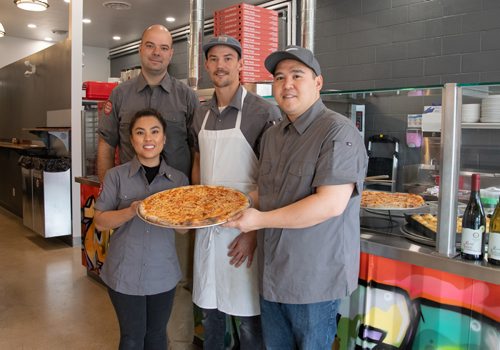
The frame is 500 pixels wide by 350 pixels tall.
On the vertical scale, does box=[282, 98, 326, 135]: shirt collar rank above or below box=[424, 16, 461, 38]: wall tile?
below

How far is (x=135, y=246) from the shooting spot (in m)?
1.93

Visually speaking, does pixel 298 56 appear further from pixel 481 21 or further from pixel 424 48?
pixel 424 48

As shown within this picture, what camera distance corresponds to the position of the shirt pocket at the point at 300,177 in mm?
1485

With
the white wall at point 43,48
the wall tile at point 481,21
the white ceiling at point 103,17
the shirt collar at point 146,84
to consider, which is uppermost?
the white ceiling at point 103,17

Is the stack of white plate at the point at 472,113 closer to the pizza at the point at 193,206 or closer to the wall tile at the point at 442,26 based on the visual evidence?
the wall tile at the point at 442,26

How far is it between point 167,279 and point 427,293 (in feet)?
3.56

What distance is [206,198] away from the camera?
6.16ft

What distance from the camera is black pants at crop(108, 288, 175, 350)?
1.93 m

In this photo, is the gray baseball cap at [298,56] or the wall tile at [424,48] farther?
the wall tile at [424,48]

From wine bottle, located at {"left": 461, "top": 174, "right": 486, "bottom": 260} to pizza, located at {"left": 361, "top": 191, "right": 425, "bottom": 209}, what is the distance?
41 centimetres

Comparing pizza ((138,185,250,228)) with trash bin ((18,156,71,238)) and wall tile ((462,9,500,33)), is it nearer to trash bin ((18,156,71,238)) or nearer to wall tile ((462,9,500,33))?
wall tile ((462,9,500,33))

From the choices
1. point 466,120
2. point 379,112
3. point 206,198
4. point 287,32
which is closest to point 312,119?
point 206,198

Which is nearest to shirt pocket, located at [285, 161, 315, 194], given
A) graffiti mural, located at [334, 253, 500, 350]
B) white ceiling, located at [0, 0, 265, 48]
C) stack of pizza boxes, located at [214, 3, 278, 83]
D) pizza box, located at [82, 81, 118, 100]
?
graffiti mural, located at [334, 253, 500, 350]

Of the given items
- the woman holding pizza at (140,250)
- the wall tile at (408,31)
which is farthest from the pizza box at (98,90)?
the woman holding pizza at (140,250)
